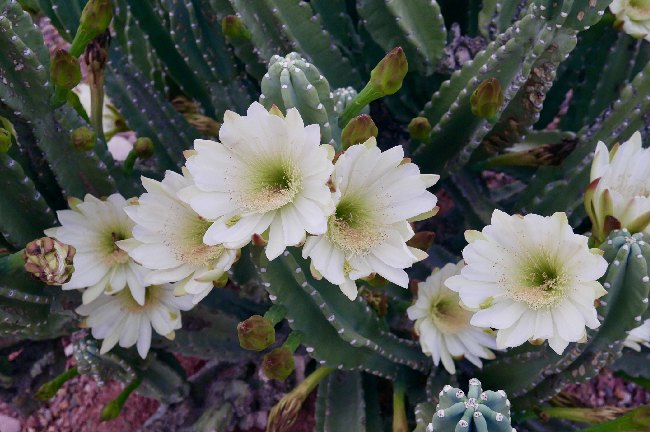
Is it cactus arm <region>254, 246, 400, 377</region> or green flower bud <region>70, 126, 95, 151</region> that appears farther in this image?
green flower bud <region>70, 126, 95, 151</region>

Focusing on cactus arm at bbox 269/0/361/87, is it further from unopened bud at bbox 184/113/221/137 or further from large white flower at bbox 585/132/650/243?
large white flower at bbox 585/132/650/243

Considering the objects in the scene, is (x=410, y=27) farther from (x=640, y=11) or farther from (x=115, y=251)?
(x=115, y=251)

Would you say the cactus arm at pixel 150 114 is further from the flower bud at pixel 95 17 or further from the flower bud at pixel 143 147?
the flower bud at pixel 95 17

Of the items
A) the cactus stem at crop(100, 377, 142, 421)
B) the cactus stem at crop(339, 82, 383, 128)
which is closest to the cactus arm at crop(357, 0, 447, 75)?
the cactus stem at crop(339, 82, 383, 128)

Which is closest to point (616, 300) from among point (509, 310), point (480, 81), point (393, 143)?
point (509, 310)

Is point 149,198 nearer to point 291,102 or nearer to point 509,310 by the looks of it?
point 291,102
